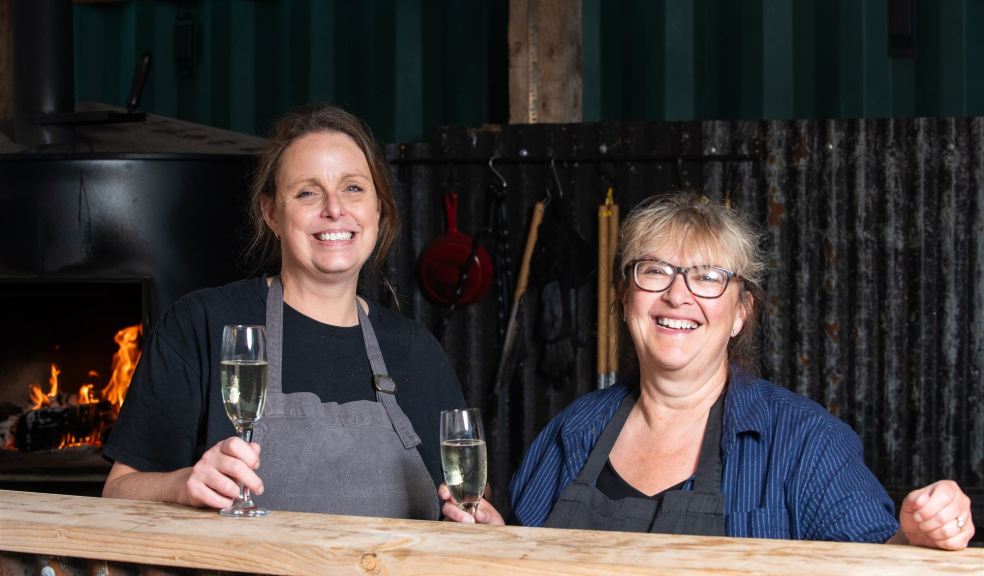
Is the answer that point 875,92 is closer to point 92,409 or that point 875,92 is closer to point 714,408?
point 714,408

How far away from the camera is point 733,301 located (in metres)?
2.27

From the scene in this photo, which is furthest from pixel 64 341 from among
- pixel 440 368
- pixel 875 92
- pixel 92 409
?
pixel 875 92

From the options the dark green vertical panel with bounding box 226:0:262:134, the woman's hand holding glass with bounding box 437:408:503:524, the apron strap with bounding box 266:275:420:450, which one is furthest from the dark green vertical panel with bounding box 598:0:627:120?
the woman's hand holding glass with bounding box 437:408:503:524

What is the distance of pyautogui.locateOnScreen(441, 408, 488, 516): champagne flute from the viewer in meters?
1.87

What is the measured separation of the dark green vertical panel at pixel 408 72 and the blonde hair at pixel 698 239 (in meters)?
2.90

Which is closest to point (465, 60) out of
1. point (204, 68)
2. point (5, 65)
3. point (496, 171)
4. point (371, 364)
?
point (496, 171)

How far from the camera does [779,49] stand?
4.78 metres

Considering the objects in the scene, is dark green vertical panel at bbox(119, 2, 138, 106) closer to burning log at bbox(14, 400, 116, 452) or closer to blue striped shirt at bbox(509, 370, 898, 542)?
burning log at bbox(14, 400, 116, 452)

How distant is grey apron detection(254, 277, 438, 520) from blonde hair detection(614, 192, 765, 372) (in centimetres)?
60

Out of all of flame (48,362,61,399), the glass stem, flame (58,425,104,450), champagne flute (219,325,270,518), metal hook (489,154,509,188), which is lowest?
flame (58,425,104,450)

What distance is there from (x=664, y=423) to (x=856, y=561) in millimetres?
814

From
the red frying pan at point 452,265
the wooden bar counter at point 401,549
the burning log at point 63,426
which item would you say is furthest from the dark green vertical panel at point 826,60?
the wooden bar counter at point 401,549

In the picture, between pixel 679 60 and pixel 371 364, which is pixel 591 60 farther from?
pixel 371 364

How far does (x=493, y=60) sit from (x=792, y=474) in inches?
134
